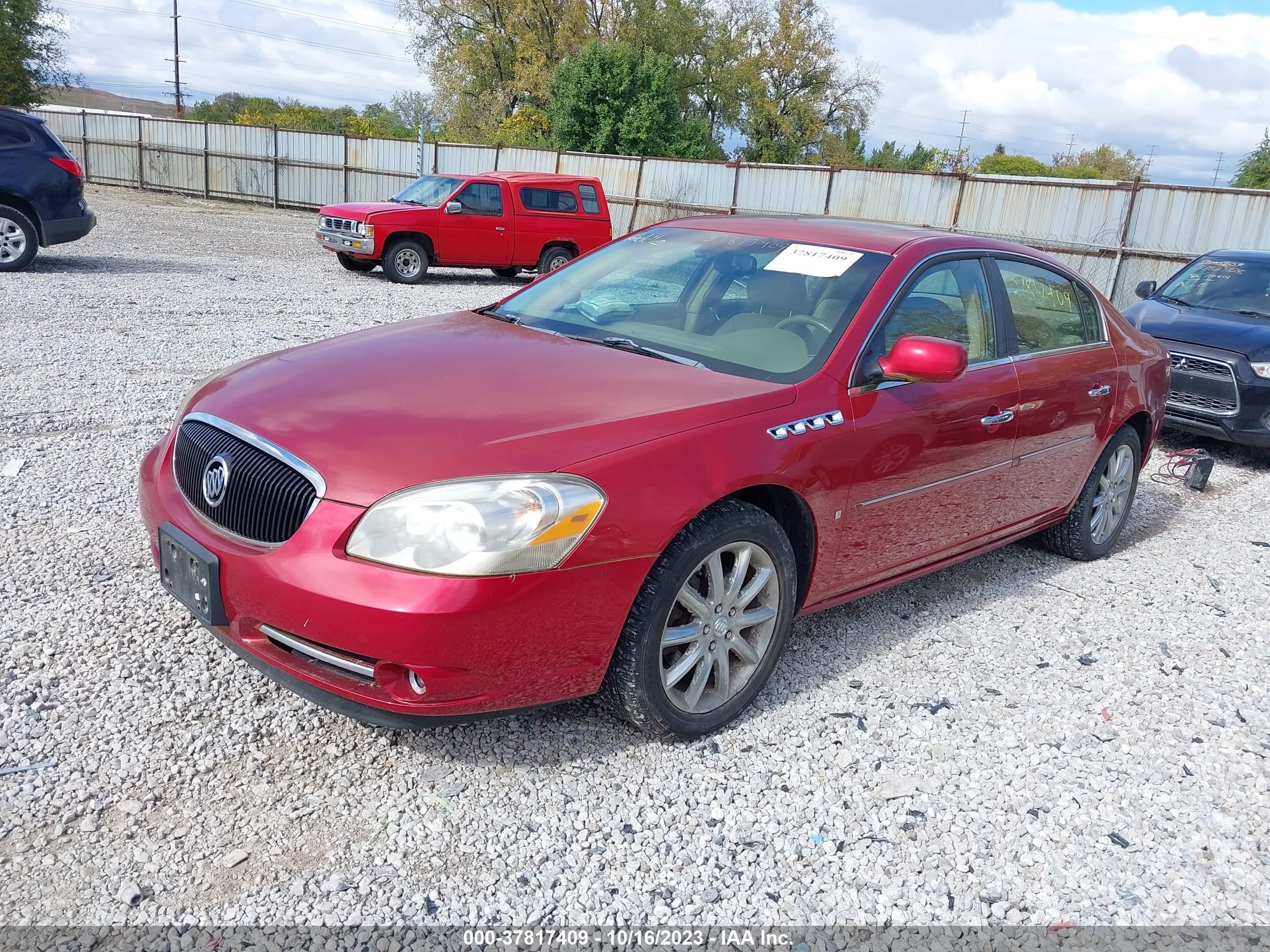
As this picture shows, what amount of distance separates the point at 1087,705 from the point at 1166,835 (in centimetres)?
75

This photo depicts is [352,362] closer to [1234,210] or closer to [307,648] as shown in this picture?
[307,648]

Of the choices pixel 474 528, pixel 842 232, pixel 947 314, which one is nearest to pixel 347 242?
pixel 842 232

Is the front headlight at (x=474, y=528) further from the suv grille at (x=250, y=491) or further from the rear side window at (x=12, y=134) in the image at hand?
the rear side window at (x=12, y=134)

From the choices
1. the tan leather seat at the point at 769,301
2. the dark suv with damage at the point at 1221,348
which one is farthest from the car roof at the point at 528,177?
the tan leather seat at the point at 769,301

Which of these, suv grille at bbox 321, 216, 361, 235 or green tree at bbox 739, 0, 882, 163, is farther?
green tree at bbox 739, 0, 882, 163

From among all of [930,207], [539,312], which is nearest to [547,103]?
[930,207]

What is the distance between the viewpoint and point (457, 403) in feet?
9.72

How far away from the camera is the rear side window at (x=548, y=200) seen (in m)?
15.9

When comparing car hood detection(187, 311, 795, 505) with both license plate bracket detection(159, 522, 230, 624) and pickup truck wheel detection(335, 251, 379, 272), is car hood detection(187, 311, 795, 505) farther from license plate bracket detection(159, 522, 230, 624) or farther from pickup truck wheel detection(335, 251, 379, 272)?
pickup truck wheel detection(335, 251, 379, 272)

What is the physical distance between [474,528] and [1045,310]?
3.22m

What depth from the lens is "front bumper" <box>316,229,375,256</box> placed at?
1467cm

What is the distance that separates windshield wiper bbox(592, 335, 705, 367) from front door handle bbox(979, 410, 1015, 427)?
1276mm

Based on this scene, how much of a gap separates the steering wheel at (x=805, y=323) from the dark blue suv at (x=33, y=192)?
36.6ft

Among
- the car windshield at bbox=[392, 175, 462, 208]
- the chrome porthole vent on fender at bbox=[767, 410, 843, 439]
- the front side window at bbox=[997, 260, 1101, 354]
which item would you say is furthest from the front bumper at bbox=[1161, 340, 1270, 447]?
the car windshield at bbox=[392, 175, 462, 208]
